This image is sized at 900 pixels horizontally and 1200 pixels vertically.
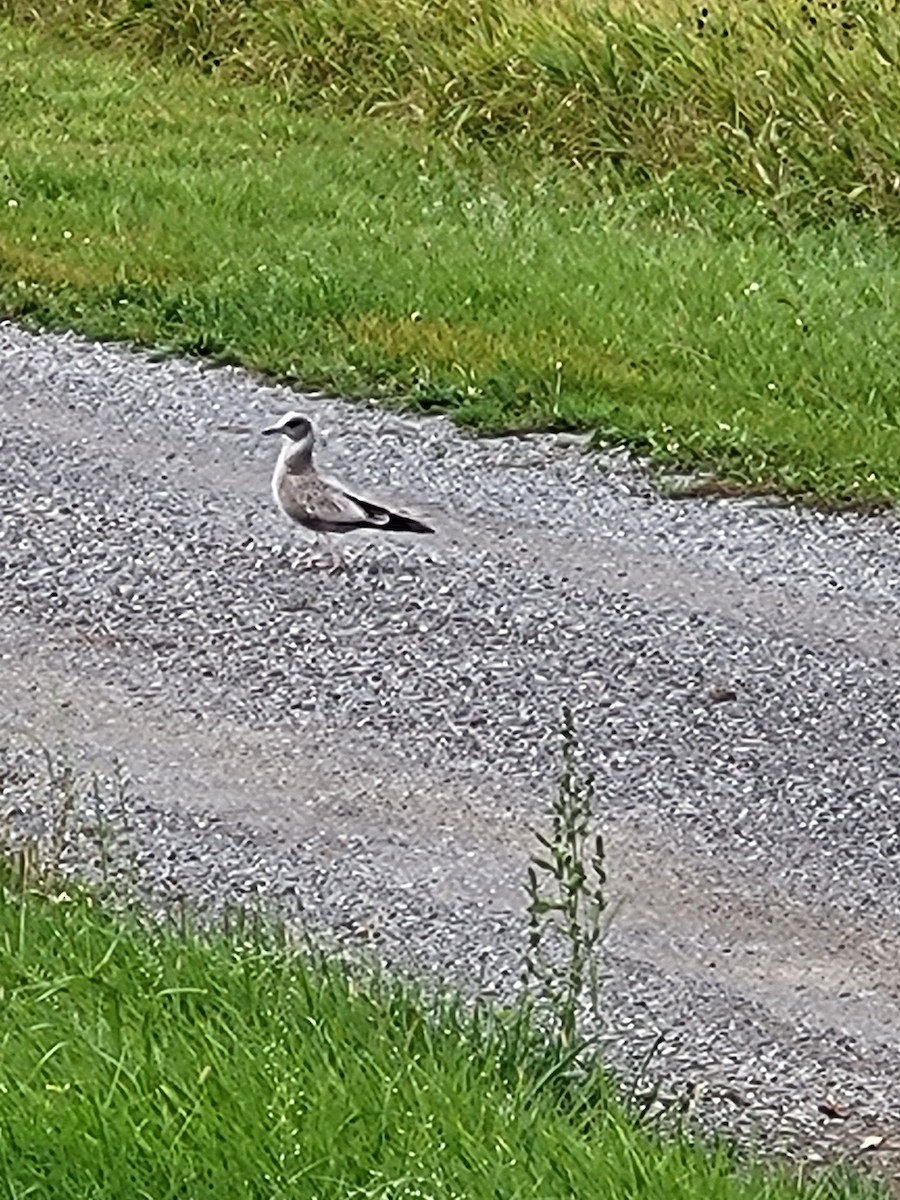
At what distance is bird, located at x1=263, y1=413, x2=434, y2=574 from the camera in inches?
A: 314

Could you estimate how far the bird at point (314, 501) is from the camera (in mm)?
7965

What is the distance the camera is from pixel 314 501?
315 inches

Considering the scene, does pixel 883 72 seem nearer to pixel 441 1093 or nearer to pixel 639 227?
pixel 639 227

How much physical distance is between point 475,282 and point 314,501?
308cm

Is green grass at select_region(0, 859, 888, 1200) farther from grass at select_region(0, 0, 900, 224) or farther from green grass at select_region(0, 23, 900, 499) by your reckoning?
grass at select_region(0, 0, 900, 224)

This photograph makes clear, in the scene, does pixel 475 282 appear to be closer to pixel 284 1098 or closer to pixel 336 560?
pixel 336 560

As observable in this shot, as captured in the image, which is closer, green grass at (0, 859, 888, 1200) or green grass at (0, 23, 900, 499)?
green grass at (0, 859, 888, 1200)

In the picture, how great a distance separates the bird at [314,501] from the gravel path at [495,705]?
18 centimetres

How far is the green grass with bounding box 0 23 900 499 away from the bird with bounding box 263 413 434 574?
4.43 ft

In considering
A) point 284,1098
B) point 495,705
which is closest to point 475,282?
point 495,705

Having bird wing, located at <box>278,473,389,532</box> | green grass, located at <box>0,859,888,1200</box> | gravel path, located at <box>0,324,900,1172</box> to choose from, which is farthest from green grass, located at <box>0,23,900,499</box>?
green grass, located at <box>0,859,888,1200</box>

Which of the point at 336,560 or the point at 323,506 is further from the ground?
the point at 323,506

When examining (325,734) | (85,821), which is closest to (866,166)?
(325,734)

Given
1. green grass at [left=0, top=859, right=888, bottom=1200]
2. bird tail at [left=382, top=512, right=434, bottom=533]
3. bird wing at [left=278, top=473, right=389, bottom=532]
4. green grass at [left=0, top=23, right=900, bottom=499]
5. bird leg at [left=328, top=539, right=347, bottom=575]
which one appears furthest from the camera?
green grass at [left=0, top=23, right=900, bottom=499]
